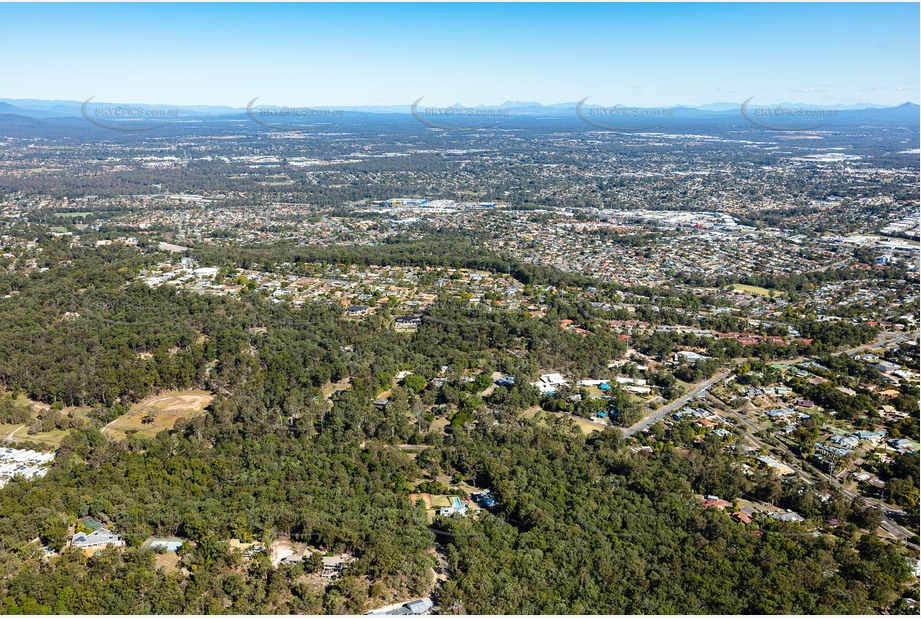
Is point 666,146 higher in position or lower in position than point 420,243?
higher

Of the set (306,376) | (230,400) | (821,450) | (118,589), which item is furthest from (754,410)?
(118,589)

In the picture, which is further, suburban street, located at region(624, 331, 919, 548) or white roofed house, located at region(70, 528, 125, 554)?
suburban street, located at region(624, 331, 919, 548)

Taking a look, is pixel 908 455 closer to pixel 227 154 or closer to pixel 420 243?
pixel 420 243

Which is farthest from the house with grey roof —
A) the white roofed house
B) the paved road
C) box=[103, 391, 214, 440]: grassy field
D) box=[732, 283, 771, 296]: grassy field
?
box=[732, 283, 771, 296]: grassy field

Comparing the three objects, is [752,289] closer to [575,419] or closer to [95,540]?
[575,419]

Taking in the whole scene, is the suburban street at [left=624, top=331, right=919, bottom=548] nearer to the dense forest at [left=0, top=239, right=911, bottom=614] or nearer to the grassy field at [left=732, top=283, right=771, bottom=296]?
the dense forest at [left=0, top=239, right=911, bottom=614]

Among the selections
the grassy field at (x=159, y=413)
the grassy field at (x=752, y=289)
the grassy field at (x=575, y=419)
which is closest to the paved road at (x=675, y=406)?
the grassy field at (x=575, y=419)
